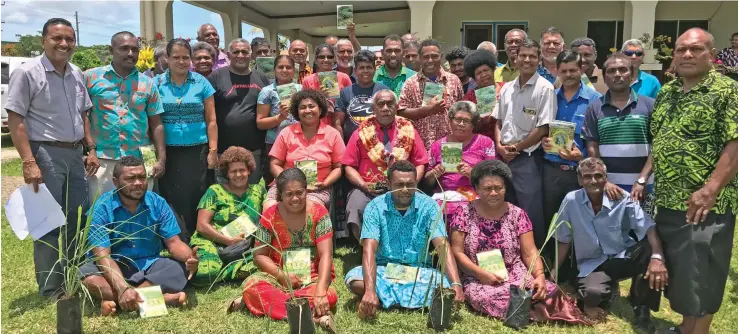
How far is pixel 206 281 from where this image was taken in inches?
179

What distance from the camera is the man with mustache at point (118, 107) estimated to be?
4.45m

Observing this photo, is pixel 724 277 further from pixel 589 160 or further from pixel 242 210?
pixel 242 210

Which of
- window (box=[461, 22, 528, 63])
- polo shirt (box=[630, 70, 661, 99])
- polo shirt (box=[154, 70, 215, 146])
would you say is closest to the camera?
polo shirt (box=[154, 70, 215, 146])

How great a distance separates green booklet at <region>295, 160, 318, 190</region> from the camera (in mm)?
4801

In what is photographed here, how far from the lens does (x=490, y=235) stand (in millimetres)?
4066

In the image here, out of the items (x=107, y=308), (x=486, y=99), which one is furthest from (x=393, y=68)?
(x=107, y=308)

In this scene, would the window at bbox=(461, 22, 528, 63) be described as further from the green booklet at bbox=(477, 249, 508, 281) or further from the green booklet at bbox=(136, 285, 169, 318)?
the green booklet at bbox=(136, 285, 169, 318)

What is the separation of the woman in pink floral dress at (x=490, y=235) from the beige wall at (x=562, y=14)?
935 centimetres

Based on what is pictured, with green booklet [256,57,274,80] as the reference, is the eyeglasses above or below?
above

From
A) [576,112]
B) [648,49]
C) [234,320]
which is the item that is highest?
[648,49]

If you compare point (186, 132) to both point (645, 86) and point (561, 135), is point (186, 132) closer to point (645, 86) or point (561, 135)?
point (561, 135)

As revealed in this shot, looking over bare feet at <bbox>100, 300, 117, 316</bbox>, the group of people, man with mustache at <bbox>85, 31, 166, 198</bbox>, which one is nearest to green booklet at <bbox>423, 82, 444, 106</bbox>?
the group of people

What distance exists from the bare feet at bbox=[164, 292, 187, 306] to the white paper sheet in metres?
0.93

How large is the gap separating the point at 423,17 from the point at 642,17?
465cm
